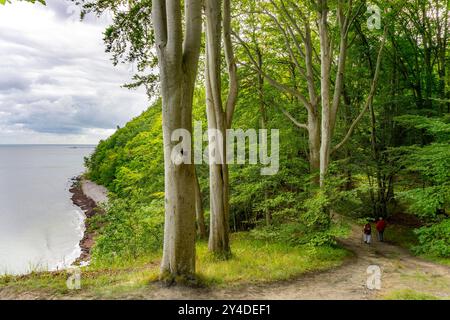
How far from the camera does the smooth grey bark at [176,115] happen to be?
7094 mm

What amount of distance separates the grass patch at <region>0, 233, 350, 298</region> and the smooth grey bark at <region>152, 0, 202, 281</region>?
2.19 ft

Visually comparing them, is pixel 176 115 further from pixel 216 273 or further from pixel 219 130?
pixel 216 273

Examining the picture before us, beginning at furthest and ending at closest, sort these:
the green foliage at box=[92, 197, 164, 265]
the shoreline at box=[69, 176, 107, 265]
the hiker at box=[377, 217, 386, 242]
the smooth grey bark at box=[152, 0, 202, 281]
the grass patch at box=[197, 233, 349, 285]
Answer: the shoreline at box=[69, 176, 107, 265], the hiker at box=[377, 217, 386, 242], the green foliage at box=[92, 197, 164, 265], the grass patch at box=[197, 233, 349, 285], the smooth grey bark at box=[152, 0, 202, 281]

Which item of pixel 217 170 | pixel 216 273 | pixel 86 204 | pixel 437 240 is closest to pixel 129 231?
pixel 217 170

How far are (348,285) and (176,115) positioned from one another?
5.52 m

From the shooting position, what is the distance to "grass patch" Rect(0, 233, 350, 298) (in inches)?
271

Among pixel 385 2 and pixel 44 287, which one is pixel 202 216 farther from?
pixel 385 2

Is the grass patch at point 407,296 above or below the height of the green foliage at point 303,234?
below

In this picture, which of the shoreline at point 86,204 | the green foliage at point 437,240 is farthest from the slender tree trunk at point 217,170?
the shoreline at point 86,204

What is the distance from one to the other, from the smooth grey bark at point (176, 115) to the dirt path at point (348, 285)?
0.66 m

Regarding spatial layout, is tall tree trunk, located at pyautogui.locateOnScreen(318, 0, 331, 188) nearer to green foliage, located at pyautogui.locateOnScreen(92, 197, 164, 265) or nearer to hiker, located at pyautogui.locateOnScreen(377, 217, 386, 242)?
hiker, located at pyautogui.locateOnScreen(377, 217, 386, 242)

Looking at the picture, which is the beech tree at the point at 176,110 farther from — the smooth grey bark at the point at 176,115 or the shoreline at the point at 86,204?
the shoreline at the point at 86,204

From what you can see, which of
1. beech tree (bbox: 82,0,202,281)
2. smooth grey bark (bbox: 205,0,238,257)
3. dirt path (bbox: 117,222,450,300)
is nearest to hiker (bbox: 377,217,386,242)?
dirt path (bbox: 117,222,450,300)

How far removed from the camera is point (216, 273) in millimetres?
8211
